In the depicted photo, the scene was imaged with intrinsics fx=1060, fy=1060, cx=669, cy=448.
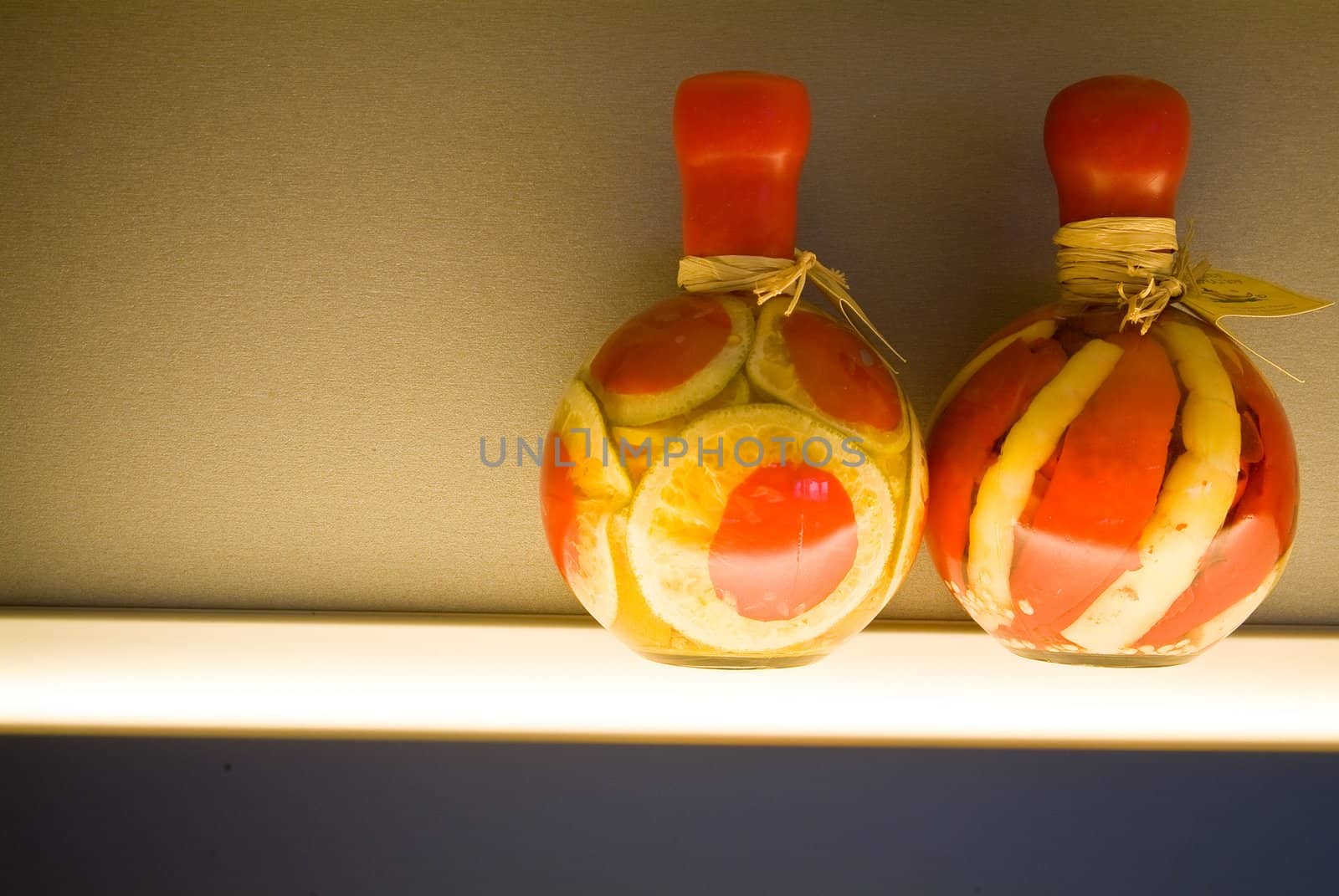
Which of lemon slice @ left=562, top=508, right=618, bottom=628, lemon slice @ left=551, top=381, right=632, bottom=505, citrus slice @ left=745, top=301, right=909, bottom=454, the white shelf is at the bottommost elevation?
the white shelf

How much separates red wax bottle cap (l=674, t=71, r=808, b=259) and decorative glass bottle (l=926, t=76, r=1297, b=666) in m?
0.15

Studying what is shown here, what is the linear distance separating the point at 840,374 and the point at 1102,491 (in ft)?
0.46

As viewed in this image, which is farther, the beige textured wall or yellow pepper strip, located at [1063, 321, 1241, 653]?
the beige textured wall

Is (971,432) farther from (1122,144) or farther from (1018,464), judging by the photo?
(1122,144)

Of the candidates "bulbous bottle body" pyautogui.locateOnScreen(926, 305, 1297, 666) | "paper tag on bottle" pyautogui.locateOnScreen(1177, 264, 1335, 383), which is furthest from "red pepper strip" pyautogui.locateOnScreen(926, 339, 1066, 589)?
"paper tag on bottle" pyautogui.locateOnScreen(1177, 264, 1335, 383)

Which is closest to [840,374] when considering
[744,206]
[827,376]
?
[827,376]

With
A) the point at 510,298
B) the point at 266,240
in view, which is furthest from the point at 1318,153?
the point at 266,240

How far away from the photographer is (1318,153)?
0.71 metres

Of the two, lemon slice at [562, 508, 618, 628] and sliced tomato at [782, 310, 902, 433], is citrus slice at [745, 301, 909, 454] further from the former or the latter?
lemon slice at [562, 508, 618, 628]

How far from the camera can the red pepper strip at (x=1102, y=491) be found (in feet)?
1.70

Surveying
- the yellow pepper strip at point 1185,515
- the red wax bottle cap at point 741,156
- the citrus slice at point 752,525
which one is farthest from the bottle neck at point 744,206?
the yellow pepper strip at point 1185,515

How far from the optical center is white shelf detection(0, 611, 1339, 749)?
2.03 feet

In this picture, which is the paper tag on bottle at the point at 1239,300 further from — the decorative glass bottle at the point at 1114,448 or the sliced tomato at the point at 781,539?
the sliced tomato at the point at 781,539

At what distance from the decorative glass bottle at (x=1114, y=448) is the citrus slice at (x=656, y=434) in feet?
0.44
